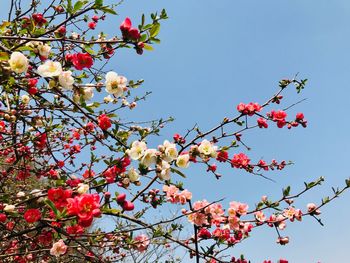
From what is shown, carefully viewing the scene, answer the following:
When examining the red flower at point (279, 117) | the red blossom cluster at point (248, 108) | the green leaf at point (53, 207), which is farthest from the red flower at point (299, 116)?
the green leaf at point (53, 207)

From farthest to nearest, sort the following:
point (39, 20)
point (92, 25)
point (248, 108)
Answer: point (92, 25), point (248, 108), point (39, 20)

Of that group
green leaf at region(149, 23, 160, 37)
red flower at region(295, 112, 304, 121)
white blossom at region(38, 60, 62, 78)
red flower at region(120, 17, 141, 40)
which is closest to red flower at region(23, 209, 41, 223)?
white blossom at region(38, 60, 62, 78)

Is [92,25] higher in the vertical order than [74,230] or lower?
higher

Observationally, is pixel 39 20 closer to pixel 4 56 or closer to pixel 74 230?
pixel 4 56

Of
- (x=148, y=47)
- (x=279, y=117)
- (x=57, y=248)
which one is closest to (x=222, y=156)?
(x=279, y=117)

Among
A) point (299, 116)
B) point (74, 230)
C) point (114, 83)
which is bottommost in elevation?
point (74, 230)

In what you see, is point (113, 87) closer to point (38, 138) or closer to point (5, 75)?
point (5, 75)

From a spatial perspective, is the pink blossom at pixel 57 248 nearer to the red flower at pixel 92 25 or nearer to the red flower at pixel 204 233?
the red flower at pixel 204 233

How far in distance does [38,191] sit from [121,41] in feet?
2.97

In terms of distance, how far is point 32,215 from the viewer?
6.28 feet

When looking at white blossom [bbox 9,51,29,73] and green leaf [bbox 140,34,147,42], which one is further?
green leaf [bbox 140,34,147,42]

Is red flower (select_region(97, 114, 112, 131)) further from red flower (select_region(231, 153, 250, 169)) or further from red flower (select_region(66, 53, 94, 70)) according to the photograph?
red flower (select_region(231, 153, 250, 169))

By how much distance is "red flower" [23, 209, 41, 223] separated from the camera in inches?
74.8

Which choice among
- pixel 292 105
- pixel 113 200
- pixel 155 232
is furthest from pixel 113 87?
pixel 292 105
